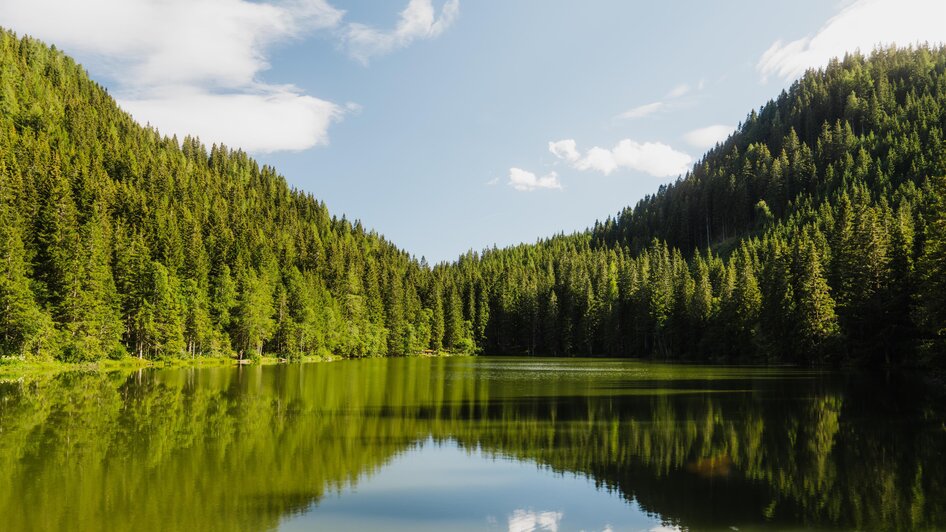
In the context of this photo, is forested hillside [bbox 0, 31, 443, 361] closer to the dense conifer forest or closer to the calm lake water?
the dense conifer forest

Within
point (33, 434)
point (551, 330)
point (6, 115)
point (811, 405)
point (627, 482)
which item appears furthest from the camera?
point (551, 330)

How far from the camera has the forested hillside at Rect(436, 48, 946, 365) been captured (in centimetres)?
6500

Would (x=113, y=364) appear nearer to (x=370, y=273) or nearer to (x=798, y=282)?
(x=798, y=282)

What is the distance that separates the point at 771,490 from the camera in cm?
1678

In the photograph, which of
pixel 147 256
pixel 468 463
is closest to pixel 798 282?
pixel 468 463

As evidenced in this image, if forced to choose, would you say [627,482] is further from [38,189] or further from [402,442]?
[38,189]

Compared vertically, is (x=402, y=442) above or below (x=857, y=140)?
below

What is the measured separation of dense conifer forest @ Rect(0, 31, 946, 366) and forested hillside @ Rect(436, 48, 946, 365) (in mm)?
377

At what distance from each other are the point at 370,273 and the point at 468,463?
131 m

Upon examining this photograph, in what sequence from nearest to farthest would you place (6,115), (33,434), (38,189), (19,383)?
(33,434) → (19,383) → (38,189) → (6,115)

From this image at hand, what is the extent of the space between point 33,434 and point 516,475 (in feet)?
60.6

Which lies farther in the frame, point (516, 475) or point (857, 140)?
point (857, 140)

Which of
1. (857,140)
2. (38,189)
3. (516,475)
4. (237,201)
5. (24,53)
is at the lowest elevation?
(516,475)

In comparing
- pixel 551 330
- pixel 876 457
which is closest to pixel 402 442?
pixel 876 457
